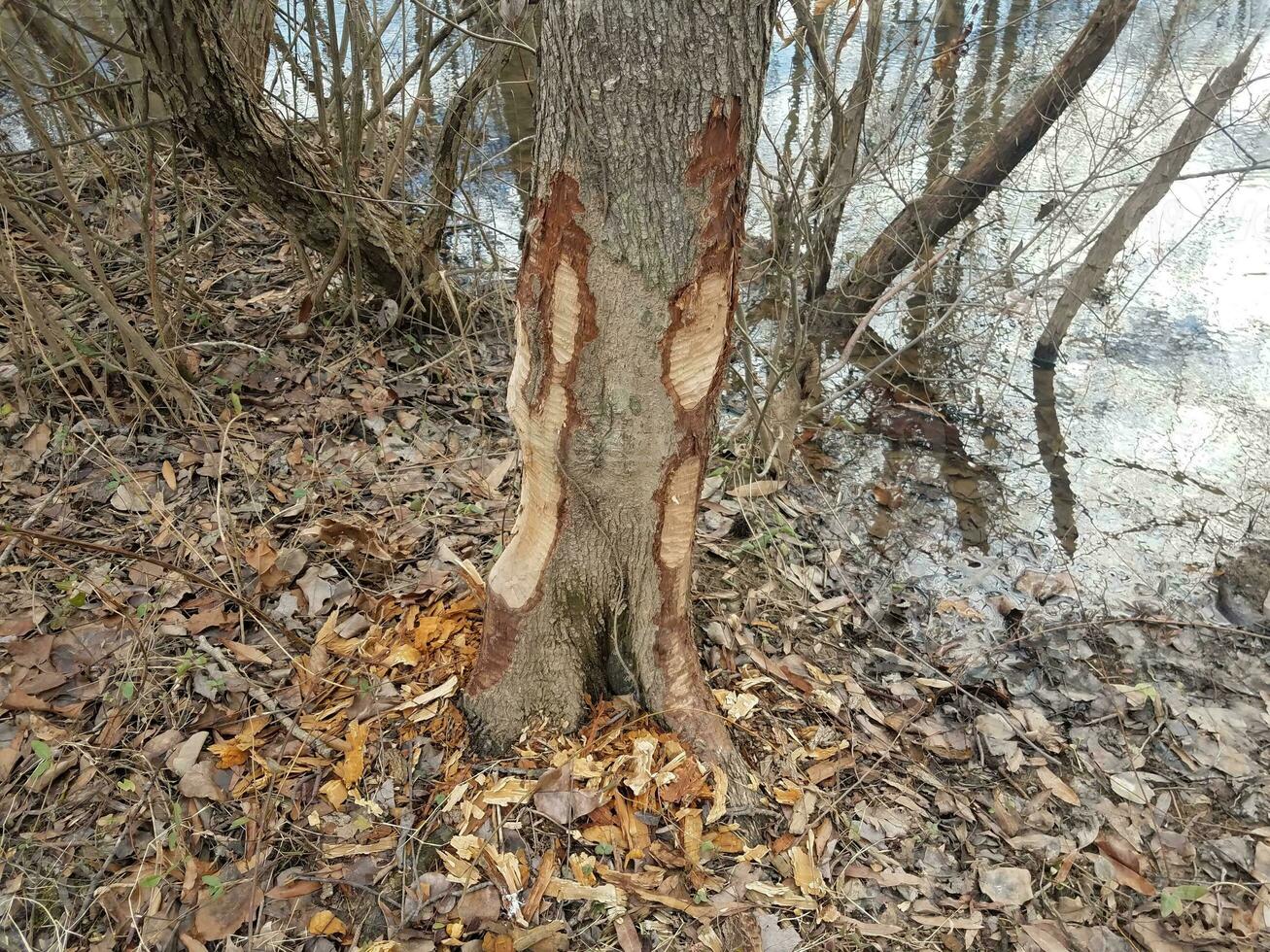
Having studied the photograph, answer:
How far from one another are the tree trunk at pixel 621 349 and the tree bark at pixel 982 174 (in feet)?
10.7

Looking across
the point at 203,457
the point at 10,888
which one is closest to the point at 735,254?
the point at 10,888

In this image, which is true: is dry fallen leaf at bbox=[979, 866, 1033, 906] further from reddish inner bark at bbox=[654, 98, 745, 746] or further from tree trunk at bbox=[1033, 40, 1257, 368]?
tree trunk at bbox=[1033, 40, 1257, 368]

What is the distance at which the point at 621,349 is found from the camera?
168 centimetres

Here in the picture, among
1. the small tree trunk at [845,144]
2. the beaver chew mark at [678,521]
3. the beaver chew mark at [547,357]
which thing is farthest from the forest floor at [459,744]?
the small tree trunk at [845,144]

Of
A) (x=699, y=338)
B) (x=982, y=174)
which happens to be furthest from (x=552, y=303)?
(x=982, y=174)

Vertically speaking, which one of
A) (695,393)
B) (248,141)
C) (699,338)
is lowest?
(695,393)

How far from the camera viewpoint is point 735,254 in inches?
64.9

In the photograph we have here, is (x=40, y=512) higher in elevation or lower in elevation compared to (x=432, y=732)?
higher

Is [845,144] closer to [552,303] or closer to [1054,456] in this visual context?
[1054,456]

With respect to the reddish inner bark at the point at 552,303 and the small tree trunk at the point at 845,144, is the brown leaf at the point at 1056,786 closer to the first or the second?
the reddish inner bark at the point at 552,303

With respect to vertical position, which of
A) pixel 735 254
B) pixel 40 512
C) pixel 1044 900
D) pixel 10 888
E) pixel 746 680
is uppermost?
pixel 735 254

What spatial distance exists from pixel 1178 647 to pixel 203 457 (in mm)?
4309

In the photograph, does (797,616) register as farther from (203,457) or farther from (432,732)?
(203,457)

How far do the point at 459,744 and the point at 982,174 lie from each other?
4.74 meters
